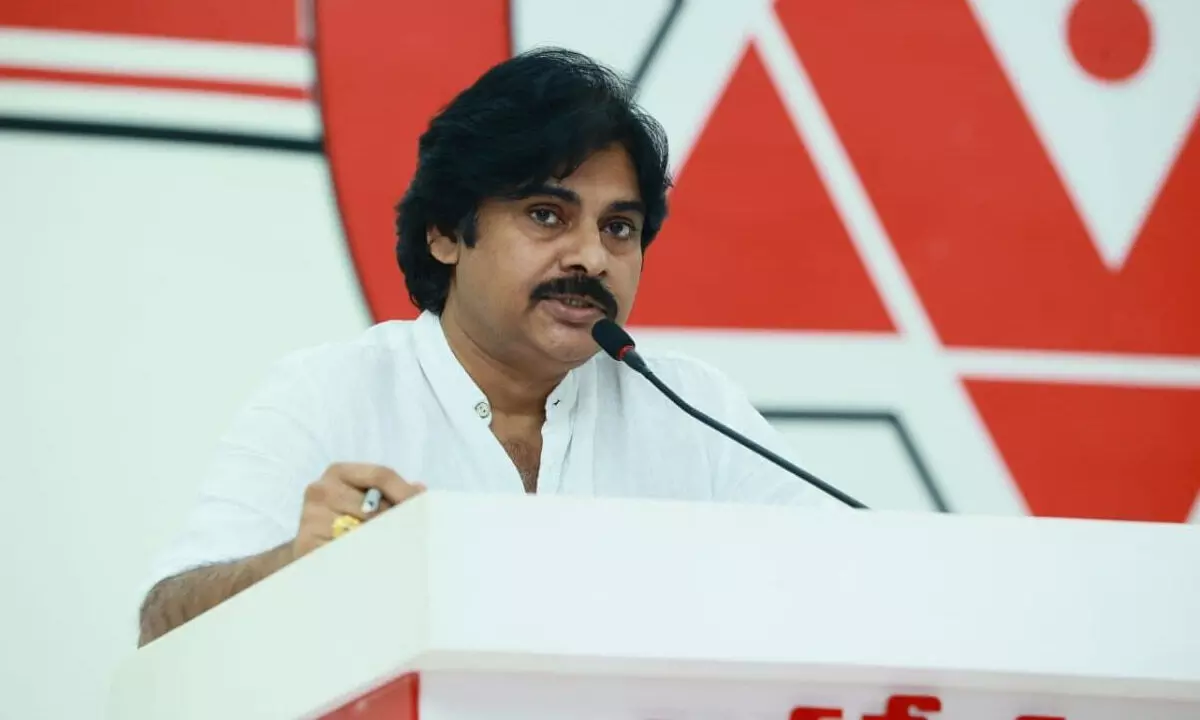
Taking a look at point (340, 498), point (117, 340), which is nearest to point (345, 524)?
point (340, 498)

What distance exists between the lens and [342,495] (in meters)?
1.21

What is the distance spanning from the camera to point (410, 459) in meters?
1.82

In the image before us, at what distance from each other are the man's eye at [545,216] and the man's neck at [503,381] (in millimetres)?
161

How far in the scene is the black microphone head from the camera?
1.61 m

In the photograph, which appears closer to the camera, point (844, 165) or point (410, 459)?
point (410, 459)

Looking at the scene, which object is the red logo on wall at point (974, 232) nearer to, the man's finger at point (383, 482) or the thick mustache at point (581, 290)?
the thick mustache at point (581, 290)

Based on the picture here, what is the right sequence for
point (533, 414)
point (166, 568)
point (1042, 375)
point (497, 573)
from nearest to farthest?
point (497, 573) → point (166, 568) → point (533, 414) → point (1042, 375)

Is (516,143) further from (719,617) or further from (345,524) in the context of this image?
(719,617)

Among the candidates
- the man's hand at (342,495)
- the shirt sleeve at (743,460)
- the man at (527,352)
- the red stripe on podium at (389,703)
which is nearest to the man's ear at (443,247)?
the man at (527,352)

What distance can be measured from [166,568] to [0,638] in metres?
0.59

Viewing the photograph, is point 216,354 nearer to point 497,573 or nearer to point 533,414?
point 533,414

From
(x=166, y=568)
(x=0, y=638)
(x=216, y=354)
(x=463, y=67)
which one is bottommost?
(x=166, y=568)

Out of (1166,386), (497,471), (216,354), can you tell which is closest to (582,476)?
(497,471)

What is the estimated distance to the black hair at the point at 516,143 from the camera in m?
1.89
